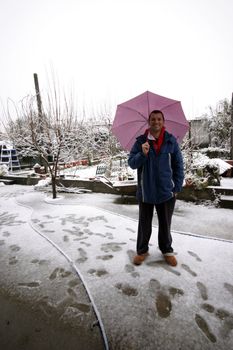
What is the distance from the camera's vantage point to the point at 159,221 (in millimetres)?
2633

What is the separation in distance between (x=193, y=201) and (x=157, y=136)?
3808mm

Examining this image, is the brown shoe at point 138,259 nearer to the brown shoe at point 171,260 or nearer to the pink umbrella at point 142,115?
the brown shoe at point 171,260

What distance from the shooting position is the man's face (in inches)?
93.0

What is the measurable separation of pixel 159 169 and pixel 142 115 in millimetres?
862

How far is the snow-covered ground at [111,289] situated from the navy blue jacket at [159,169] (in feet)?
3.30

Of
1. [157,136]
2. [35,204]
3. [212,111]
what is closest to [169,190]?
[157,136]

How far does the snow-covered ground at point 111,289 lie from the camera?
5.64 feet

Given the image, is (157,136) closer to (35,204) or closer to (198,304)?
(198,304)

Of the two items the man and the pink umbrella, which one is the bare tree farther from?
the man

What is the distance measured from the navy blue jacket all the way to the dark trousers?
14 centimetres

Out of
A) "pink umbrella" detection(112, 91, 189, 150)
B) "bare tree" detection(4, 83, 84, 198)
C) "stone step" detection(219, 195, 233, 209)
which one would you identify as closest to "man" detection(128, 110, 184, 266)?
"pink umbrella" detection(112, 91, 189, 150)

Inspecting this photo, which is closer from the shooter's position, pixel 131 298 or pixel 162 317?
pixel 162 317

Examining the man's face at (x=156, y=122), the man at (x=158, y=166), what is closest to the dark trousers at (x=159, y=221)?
the man at (x=158, y=166)

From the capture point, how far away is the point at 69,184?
794 cm
